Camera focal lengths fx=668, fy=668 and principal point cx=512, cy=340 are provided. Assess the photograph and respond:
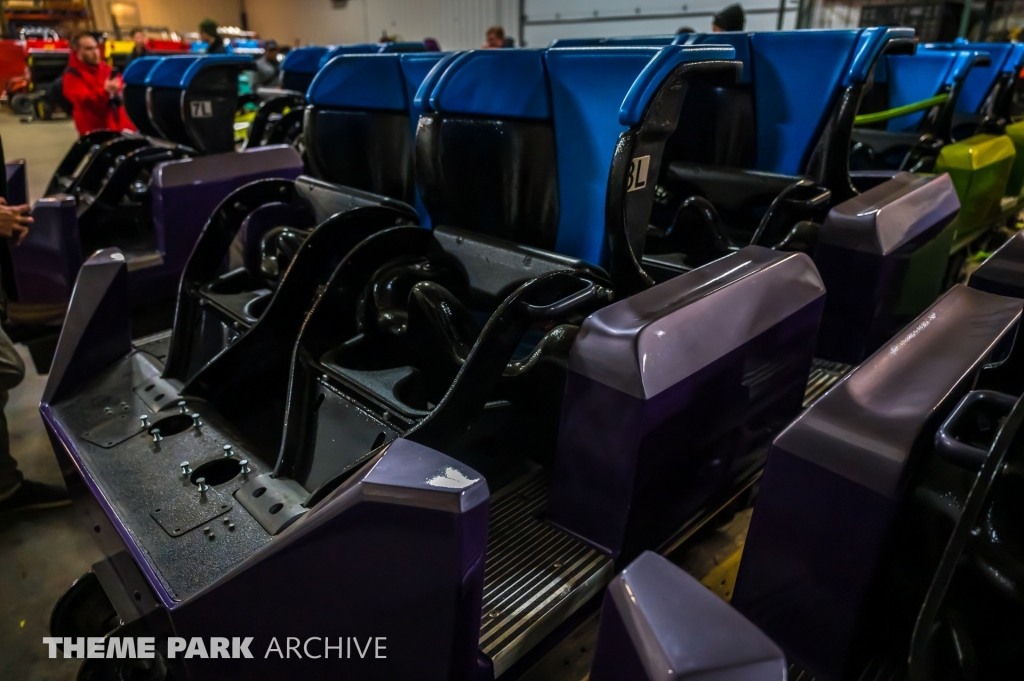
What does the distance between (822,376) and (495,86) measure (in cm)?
114

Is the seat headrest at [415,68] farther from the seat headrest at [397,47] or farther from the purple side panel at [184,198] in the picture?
the seat headrest at [397,47]

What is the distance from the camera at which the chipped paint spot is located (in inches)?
30.7

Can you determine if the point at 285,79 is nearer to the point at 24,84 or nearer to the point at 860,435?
the point at 860,435

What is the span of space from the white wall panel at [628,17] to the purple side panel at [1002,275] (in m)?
6.95

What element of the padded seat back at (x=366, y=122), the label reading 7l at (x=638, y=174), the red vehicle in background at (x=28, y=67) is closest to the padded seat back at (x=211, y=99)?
the padded seat back at (x=366, y=122)

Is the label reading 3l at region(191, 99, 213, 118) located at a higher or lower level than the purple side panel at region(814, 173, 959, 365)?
higher

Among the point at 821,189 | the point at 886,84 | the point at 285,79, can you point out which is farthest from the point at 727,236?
the point at 285,79

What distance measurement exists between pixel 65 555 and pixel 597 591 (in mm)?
1347

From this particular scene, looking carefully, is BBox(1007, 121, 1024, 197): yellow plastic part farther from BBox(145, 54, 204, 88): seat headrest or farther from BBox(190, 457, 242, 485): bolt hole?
BBox(145, 54, 204, 88): seat headrest

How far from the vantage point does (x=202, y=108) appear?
10.4 ft

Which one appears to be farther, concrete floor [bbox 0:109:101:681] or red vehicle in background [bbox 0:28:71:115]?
red vehicle in background [bbox 0:28:71:115]

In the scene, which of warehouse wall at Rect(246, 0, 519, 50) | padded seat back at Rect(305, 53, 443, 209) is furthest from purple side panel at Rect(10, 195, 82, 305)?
warehouse wall at Rect(246, 0, 519, 50)

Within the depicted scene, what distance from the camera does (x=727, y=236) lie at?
6.68 ft

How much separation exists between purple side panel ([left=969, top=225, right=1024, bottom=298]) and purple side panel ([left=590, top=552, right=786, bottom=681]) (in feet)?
3.48
